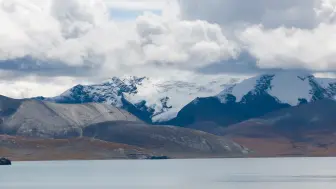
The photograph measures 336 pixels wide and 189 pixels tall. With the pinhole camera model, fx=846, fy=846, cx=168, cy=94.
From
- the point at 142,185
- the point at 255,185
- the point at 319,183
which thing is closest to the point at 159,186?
the point at 142,185

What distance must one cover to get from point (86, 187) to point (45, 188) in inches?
363

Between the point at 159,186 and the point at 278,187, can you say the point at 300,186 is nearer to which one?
the point at 278,187

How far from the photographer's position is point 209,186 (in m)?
189

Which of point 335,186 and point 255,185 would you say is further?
point 255,185

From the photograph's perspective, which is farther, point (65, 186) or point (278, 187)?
point (65, 186)

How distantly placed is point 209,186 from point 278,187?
1559cm

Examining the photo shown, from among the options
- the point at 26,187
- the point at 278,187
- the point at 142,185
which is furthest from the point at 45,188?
the point at 278,187

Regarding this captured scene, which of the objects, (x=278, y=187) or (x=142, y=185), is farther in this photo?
(x=142, y=185)

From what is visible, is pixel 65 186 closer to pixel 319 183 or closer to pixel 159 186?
pixel 159 186

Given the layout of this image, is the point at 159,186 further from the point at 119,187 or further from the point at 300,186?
the point at 300,186

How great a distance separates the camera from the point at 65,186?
7766 inches

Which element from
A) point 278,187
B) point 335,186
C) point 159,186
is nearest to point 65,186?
point 159,186

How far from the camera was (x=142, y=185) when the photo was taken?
19938 centimetres

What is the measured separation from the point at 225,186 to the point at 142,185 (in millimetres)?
20892
